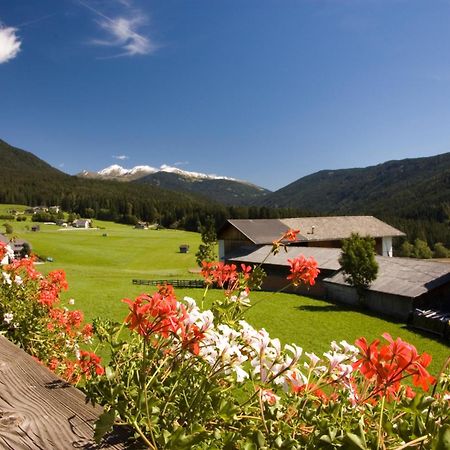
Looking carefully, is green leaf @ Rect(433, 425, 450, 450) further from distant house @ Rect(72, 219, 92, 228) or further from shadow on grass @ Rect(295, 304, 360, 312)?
distant house @ Rect(72, 219, 92, 228)

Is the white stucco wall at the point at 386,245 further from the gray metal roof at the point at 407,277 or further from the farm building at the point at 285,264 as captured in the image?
the gray metal roof at the point at 407,277

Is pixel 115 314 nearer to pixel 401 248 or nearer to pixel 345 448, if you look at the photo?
pixel 345 448

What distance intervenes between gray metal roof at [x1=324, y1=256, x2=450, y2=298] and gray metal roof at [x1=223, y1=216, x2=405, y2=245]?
11.1m

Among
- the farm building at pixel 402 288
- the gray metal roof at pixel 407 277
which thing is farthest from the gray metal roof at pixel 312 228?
the gray metal roof at pixel 407 277

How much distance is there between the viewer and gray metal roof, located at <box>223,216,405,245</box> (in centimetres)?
4434

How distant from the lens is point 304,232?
46.7 meters

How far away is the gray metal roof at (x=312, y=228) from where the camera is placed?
44.3 meters

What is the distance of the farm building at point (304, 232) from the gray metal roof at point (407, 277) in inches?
358

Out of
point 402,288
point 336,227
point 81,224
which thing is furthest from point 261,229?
point 81,224

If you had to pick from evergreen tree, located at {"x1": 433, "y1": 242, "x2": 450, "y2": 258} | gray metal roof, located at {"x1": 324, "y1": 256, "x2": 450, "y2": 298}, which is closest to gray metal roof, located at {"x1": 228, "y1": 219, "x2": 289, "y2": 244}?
gray metal roof, located at {"x1": 324, "y1": 256, "x2": 450, "y2": 298}

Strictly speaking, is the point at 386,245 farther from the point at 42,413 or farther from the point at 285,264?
the point at 42,413

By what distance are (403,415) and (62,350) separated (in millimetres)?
4536

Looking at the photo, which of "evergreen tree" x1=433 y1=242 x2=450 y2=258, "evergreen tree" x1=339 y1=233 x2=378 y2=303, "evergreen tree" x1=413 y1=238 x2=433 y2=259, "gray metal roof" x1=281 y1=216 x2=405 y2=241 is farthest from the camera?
"evergreen tree" x1=433 y1=242 x2=450 y2=258

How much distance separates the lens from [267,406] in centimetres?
133
